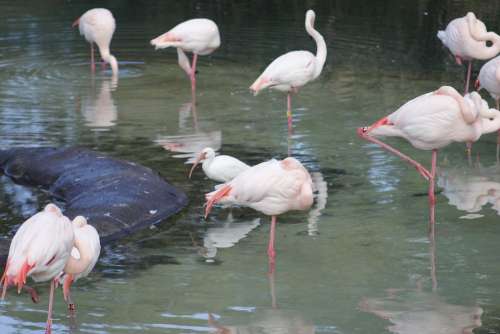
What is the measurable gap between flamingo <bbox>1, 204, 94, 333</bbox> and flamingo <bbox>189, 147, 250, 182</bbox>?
253 cm

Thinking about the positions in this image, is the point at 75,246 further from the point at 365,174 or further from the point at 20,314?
the point at 365,174

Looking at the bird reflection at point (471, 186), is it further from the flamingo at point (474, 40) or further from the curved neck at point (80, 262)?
the curved neck at point (80, 262)

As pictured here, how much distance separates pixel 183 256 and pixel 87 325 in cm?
119

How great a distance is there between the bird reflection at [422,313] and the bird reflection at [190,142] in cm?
316

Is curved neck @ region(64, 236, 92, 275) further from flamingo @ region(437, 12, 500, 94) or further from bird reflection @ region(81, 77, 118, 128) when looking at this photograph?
flamingo @ region(437, 12, 500, 94)

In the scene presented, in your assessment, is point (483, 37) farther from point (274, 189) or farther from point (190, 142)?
point (274, 189)

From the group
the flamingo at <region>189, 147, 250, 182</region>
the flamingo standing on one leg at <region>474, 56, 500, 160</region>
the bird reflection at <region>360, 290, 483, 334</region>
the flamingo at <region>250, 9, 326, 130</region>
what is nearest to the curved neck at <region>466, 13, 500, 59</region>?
the flamingo standing on one leg at <region>474, 56, 500, 160</region>

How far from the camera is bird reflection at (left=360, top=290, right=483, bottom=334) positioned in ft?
16.9

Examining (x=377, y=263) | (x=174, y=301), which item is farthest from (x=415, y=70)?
(x=174, y=301)

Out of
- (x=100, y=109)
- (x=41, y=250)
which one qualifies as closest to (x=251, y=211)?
(x=41, y=250)

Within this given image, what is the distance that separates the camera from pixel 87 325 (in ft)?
17.0

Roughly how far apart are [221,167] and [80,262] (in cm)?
246

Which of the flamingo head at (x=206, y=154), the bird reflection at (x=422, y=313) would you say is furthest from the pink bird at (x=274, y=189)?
the flamingo head at (x=206, y=154)

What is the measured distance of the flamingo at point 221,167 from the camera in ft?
24.6
